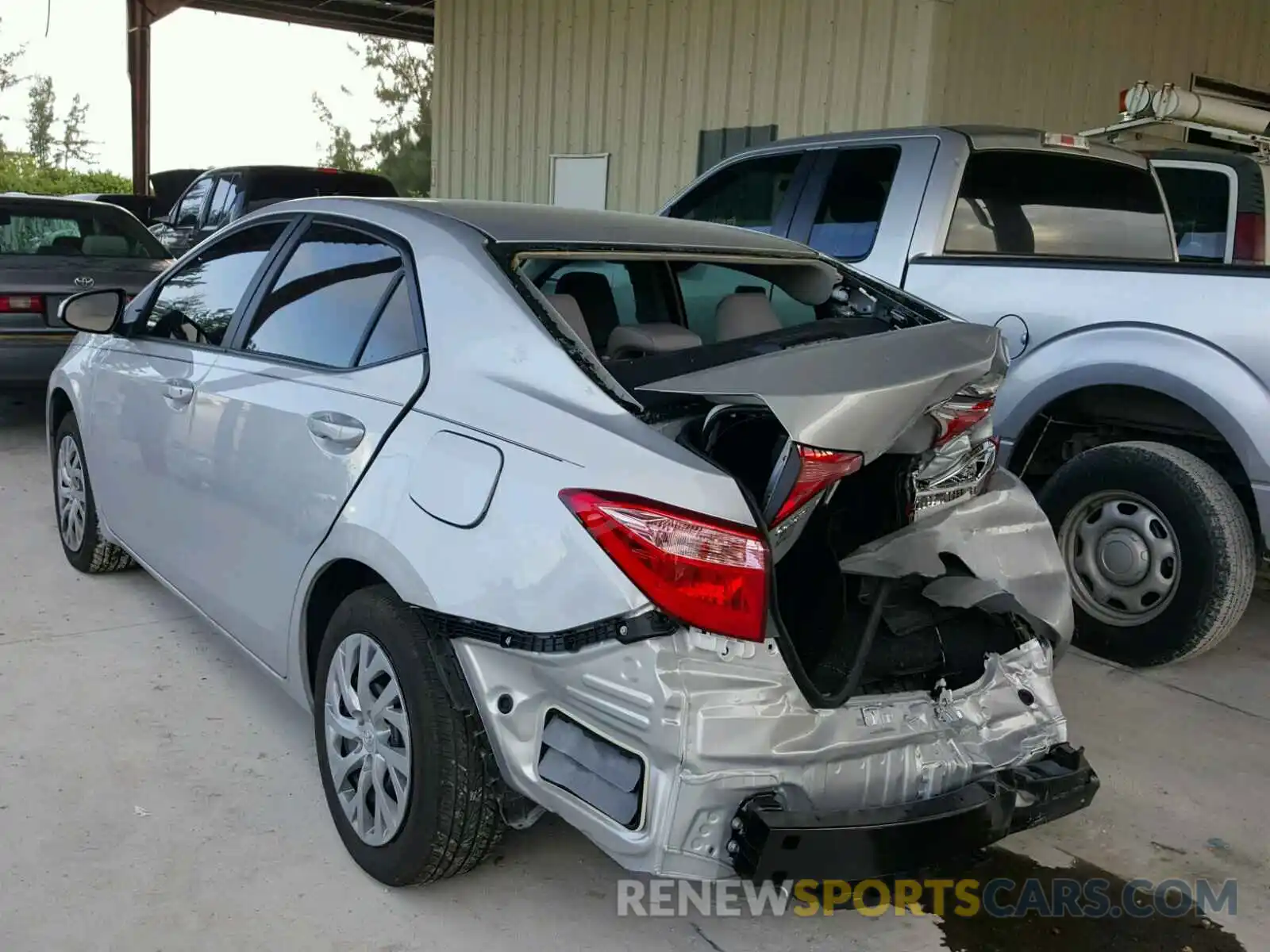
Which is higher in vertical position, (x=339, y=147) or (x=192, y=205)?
(x=339, y=147)

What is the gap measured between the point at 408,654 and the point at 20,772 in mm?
1438

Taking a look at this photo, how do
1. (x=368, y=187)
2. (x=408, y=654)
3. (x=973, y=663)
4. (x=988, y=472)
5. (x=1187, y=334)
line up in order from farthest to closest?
(x=368, y=187) < (x=1187, y=334) < (x=988, y=472) < (x=973, y=663) < (x=408, y=654)

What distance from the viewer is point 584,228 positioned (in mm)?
2920

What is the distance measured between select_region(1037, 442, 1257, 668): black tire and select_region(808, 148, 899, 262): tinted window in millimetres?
1488

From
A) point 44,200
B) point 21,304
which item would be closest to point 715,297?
point 21,304

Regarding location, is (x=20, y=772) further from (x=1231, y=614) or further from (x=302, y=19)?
(x=302, y=19)

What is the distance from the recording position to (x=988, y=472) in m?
2.95

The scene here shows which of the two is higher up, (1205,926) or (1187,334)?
(1187,334)

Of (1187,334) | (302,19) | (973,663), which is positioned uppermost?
(302,19)

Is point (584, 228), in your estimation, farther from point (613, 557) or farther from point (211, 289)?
point (211, 289)

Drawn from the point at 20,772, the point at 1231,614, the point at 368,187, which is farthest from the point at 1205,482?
the point at 368,187

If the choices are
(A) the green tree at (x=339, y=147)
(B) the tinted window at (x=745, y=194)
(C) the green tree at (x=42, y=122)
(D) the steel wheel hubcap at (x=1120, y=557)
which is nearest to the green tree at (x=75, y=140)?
(C) the green tree at (x=42, y=122)

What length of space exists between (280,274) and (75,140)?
150 ft

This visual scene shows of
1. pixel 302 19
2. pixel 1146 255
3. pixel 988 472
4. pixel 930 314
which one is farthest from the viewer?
pixel 302 19
